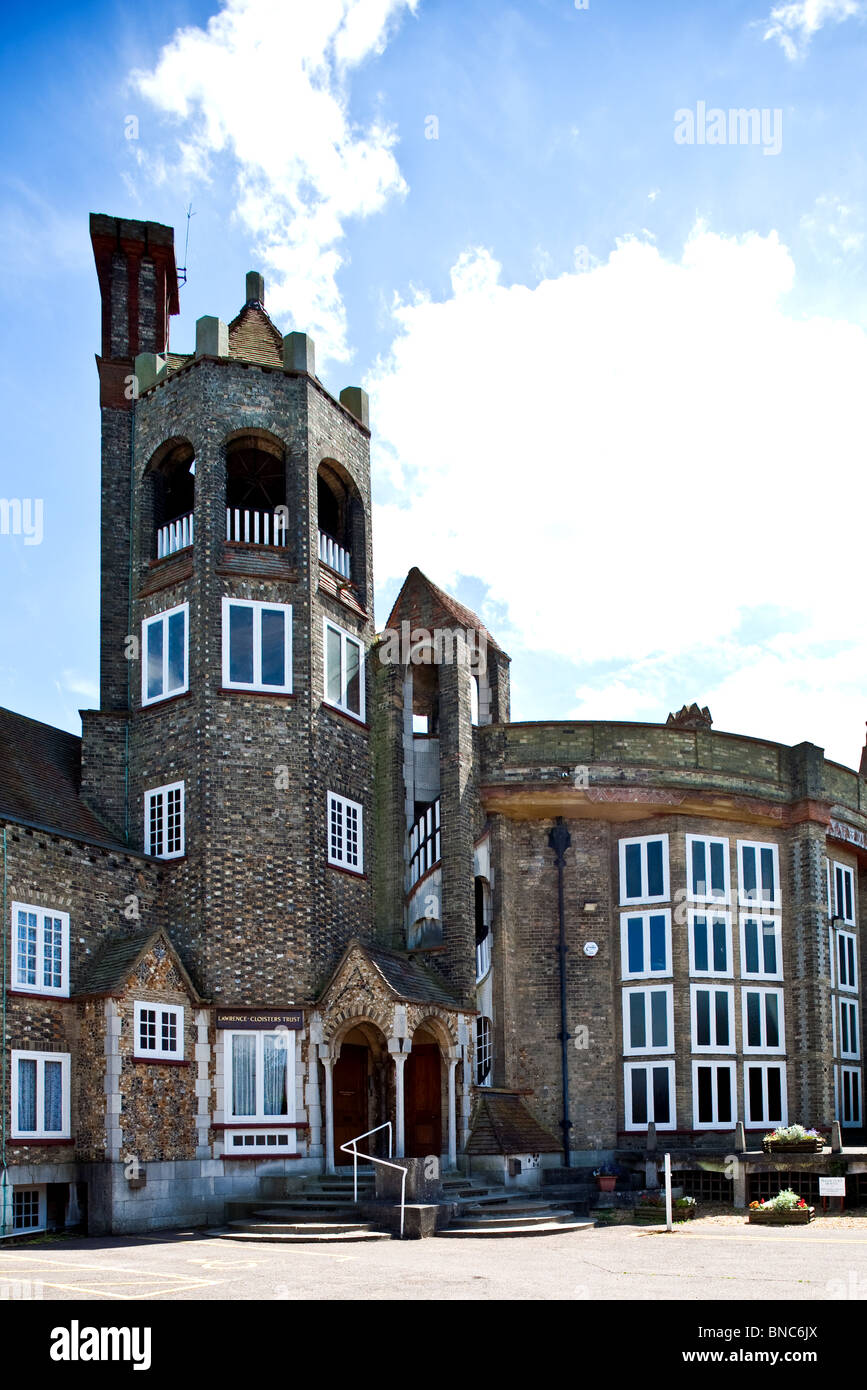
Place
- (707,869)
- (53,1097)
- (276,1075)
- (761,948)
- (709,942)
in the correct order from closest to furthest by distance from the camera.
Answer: (53,1097) → (276,1075) → (709,942) → (707,869) → (761,948)

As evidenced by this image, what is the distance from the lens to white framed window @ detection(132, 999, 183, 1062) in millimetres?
24109

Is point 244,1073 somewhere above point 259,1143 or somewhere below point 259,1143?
above

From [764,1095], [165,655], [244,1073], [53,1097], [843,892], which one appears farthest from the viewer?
[843,892]

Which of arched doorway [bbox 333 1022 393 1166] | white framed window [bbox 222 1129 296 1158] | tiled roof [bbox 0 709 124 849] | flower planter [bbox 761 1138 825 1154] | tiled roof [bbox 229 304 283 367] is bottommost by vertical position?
flower planter [bbox 761 1138 825 1154]

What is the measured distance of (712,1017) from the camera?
29.2 meters

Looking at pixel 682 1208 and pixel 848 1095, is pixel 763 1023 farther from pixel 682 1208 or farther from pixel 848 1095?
pixel 682 1208

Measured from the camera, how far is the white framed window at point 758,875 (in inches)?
1192

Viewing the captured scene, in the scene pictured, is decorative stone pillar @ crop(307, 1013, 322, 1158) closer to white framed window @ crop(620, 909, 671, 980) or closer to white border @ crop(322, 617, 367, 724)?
white border @ crop(322, 617, 367, 724)

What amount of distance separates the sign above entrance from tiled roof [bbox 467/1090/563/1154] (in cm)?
404

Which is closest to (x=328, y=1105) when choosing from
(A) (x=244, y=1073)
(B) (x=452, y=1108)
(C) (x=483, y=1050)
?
(A) (x=244, y=1073)

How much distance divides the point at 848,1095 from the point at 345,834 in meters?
13.6

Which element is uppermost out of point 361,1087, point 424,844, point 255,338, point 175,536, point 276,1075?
point 255,338

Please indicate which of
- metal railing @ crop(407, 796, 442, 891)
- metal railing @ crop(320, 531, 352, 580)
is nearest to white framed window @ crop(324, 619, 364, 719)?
metal railing @ crop(320, 531, 352, 580)
